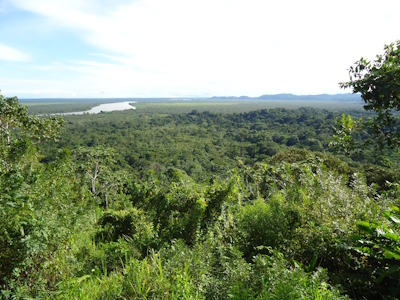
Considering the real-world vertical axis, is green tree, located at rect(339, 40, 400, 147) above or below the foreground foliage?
above

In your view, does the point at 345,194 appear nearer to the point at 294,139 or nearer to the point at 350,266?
the point at 350,266

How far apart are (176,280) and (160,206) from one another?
1991 millimetres

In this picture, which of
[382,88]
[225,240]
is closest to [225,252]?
[225,240]

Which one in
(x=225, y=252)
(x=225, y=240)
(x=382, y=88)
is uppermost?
(x=382, y=88)

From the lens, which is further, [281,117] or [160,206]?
[281,117]

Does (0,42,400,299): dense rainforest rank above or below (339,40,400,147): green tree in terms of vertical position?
below

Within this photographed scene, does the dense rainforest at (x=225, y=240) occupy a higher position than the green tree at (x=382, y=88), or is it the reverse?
the green tree at (x=382, y=88)

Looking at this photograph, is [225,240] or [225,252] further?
[225,240]

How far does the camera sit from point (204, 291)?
2131mm

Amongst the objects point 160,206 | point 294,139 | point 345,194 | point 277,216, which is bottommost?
point 294,139

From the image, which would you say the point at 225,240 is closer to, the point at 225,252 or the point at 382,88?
the point at 225,252

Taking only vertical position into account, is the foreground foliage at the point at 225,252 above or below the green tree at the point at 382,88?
below

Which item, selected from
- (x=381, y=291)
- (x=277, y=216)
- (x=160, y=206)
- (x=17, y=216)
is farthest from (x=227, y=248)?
(x=17, y=216)

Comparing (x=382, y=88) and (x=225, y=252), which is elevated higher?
(x=382, y=88)
